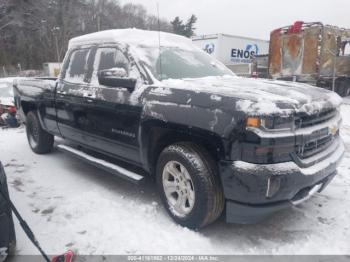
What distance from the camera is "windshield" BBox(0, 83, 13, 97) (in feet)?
32.8

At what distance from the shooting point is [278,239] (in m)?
3.29

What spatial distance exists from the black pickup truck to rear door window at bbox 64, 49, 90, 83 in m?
0.02

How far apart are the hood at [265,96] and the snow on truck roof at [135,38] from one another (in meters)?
0.80

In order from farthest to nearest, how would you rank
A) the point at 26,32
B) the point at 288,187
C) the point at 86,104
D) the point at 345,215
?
1. the point at 26,32
2. the point at 86,104
3. the point at 345,215
4. the point at 288,187

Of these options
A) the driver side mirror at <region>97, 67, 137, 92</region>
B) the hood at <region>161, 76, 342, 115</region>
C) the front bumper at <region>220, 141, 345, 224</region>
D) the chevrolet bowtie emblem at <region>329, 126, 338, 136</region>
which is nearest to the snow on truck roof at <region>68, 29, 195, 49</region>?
the driver side mirror at <region>97, 67, 137, 92</region>

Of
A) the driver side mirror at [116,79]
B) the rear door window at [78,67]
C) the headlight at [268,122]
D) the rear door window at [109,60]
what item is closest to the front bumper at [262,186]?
the headlight at [268,122]

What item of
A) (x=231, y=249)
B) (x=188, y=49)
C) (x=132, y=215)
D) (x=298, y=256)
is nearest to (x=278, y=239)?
(x=298, y=256)

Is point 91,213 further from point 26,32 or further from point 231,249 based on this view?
point 26,32

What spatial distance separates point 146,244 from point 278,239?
127 centimetres

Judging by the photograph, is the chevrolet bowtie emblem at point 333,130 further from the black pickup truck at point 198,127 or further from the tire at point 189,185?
the tire at point 189,185

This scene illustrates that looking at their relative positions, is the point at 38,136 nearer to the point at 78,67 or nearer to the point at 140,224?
the point at 78,67

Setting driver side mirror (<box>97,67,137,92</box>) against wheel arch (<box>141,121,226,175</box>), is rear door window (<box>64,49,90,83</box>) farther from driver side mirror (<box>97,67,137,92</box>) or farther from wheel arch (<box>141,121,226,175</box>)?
wheel arch (<box>141,121,226,175</box>)

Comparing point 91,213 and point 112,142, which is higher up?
point 112,142

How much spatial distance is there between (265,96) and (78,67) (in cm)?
290
